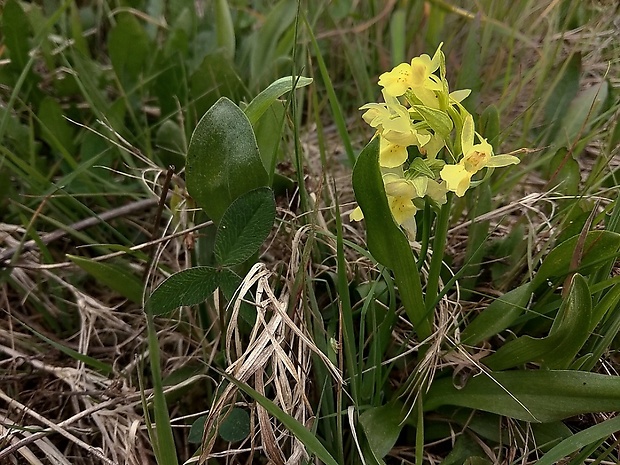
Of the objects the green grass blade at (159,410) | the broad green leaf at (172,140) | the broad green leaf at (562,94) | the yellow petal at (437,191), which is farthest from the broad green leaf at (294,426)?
the broad green leaf at (562,94)

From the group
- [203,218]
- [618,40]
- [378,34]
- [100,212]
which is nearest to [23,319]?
[100,212]

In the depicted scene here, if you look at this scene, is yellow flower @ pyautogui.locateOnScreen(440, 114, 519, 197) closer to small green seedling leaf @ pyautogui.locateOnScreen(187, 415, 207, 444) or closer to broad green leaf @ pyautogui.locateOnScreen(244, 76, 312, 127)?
broad green leaf @ pyautogui.locateOnScreen(244, 76, 312, 127)

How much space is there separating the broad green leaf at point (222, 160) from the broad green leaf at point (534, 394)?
1.31 ft

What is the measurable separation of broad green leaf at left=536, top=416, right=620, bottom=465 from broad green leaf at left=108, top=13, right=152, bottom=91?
1.14 meters

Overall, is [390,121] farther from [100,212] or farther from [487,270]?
[100,212]

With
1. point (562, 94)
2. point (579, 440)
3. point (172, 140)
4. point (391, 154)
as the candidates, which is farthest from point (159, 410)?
point (562, 94)

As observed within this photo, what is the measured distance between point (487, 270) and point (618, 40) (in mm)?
776

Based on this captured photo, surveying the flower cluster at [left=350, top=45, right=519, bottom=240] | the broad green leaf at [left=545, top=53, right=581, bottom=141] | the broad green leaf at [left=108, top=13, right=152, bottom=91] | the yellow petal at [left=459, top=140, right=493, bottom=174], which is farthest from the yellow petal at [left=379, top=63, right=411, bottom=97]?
the broad green leaf at [left=108, top=13, right=152, bottom=91]

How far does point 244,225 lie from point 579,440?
509 mm

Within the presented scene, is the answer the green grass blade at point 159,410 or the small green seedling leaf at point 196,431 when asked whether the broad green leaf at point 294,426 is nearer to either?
the green grass blade at point 159,410

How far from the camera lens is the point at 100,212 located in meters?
1.26

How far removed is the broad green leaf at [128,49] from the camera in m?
1.37

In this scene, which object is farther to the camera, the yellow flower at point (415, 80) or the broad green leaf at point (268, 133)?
the broad green leaf at point (268, 133)

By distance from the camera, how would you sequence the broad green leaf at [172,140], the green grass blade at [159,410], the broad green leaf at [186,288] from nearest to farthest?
the green grass blade at [159,410] → the broad green leaf at [186,288] → the broad green leaf at [172,140]
